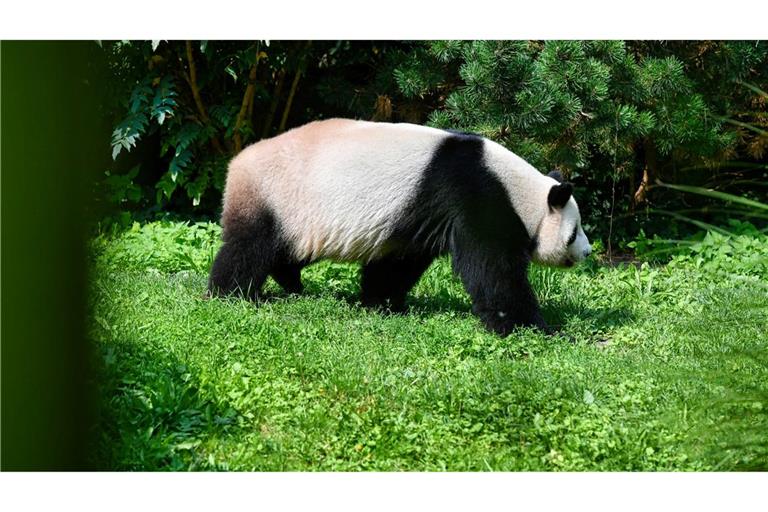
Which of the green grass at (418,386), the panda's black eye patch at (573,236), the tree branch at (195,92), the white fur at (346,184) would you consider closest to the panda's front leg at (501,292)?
the green grass at (418,386)

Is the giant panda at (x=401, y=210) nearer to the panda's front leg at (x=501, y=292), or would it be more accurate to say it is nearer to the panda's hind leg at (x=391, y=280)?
the panda's front leg at (x=501, y=292)

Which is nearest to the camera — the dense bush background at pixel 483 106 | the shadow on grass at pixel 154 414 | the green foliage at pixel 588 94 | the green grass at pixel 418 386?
the shadow on grass at pixel 154 414

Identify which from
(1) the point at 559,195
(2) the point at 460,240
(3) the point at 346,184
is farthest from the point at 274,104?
(1) the point at 559,195

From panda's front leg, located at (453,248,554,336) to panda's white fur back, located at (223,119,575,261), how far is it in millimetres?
317

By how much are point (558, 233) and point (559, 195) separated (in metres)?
0.24

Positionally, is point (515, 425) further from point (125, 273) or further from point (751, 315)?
point (125, 273)

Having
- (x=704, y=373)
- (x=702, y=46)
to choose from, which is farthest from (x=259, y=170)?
(x=702, y=46)

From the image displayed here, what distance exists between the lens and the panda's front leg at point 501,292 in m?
4.83

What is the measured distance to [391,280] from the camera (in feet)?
18.0

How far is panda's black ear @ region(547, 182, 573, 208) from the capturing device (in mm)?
4859

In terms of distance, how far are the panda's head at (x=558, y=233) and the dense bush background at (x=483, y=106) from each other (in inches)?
20.7

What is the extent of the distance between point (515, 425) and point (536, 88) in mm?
2978

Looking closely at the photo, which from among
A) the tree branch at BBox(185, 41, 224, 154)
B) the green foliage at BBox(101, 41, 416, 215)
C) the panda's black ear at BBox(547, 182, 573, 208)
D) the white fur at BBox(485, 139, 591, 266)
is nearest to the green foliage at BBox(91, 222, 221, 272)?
the green foliage at BBox(101, 41, 416, 215)

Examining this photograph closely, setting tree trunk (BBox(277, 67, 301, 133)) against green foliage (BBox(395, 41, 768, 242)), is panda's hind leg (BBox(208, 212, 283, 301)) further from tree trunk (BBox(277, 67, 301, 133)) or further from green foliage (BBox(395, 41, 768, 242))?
tree trunk (BBox(277, 67, 301, 133))
